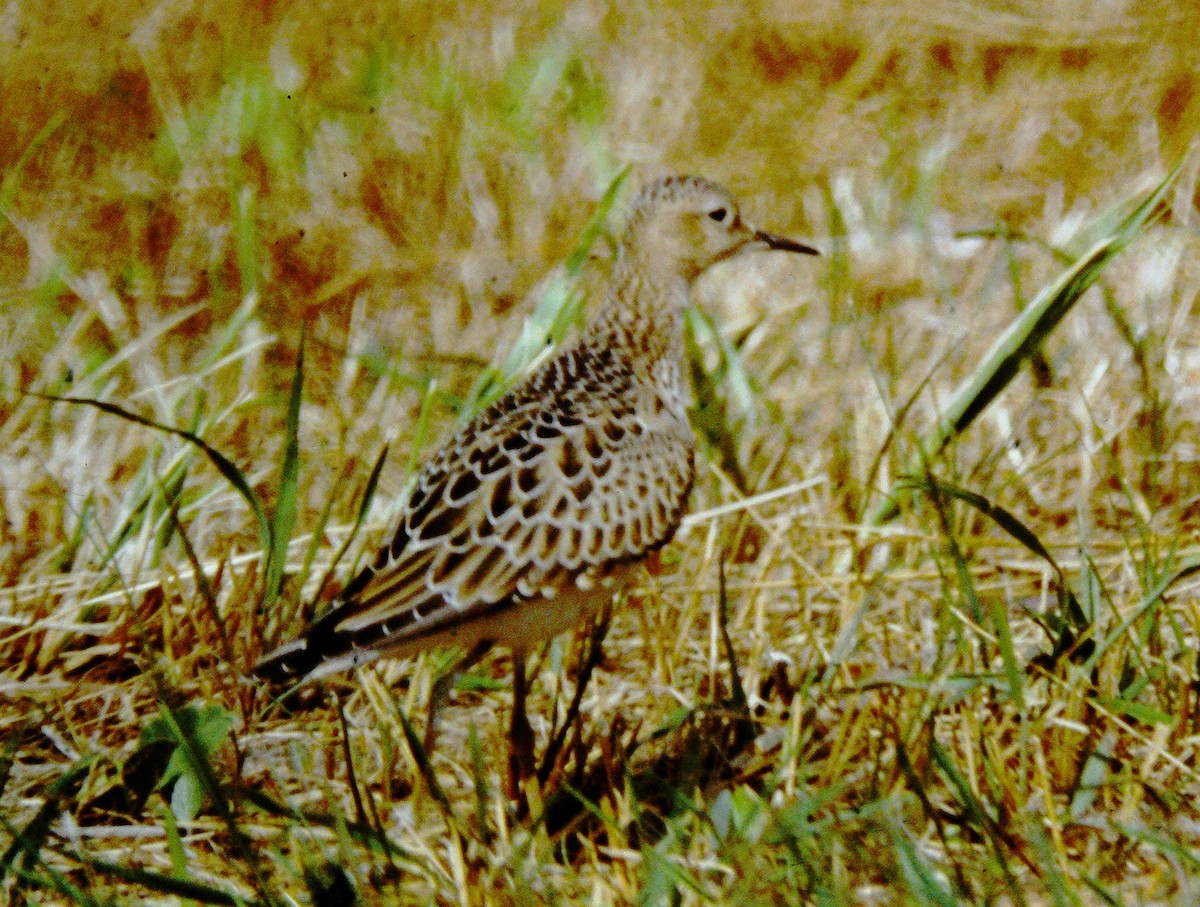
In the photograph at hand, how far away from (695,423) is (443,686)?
56.2 inches

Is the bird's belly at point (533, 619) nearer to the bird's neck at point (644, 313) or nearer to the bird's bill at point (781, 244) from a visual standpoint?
the bird's neck at point (644, 313)

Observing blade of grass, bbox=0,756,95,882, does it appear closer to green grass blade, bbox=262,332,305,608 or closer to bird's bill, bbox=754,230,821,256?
green grass blade, bbox=262,332,305,608

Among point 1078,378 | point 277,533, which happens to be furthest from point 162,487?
point 1078,378

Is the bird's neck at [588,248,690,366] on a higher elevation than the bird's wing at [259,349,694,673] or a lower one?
higher

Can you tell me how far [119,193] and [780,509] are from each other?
280 centimetres

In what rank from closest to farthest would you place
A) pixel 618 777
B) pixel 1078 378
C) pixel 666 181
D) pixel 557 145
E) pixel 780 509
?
pixel 618 777, pixel 666 181, pixel 780 509, pixel 1078 378, pixel 557 145

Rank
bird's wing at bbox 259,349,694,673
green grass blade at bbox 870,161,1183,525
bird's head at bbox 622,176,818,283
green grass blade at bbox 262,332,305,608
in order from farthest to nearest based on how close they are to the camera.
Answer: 1. green grass blade at bbox 870,161,1183,525
2. bird's head at bbox 622,176,818,283
3. green grass blade at bbox 262,332,305,608
4. bird's wing at bbox 259,349,694,673

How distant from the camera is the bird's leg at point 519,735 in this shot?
141 inches

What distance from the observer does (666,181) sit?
4.38 m

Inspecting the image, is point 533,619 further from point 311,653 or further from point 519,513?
point 311,653

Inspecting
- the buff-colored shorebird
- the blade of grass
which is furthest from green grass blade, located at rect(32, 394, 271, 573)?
the blade of grass

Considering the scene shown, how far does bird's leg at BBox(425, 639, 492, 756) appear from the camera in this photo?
360 cm

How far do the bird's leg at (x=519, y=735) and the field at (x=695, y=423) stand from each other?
0.10 m

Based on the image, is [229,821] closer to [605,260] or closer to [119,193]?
[605,260]
